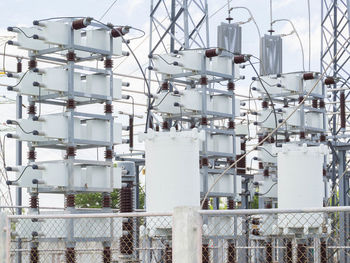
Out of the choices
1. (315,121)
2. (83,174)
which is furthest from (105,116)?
(315,121)

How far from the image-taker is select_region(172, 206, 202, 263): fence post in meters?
5.83

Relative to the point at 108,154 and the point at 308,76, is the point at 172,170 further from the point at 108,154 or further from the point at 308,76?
the point at 308,76

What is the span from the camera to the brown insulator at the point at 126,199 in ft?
38.5

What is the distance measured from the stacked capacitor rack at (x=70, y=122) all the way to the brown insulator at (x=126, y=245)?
0.7 inches

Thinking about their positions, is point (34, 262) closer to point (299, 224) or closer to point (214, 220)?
point (214, 220)

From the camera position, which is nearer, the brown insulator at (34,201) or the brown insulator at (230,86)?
the brown insulator at (34,201)

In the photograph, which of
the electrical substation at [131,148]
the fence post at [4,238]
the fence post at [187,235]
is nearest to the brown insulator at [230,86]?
the electrical substation at [131,148]

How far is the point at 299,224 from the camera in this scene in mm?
12875

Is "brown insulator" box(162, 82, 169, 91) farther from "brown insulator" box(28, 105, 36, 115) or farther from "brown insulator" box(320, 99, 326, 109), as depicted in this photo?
"brown insulator" box(320, 99, 326, 109)

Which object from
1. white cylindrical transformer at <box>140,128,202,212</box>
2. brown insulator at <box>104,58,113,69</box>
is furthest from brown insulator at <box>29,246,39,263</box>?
brown insulator at <box>104,58,113,69</box>

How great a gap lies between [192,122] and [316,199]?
2.79 m

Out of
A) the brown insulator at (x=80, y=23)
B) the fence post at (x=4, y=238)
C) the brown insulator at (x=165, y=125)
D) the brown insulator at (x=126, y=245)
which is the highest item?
the brown insulator at (x=80, y=23)

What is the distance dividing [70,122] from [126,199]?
1.47 m

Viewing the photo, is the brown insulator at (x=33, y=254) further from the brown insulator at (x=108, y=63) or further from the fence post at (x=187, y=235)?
the fence post at (x=187, y=235)
